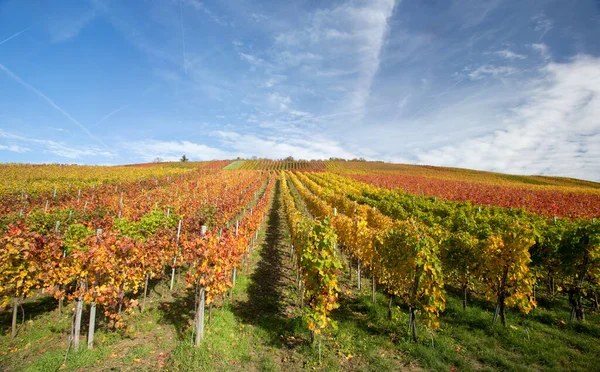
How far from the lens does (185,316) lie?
757 cm

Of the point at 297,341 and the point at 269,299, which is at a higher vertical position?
the point at 297,341

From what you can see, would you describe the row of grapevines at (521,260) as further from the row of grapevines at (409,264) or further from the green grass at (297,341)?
the row of grapevines at (409,264)

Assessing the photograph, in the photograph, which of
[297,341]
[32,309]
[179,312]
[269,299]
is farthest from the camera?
[269,299]

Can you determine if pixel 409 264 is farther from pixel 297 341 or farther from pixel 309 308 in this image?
pixel 297 341

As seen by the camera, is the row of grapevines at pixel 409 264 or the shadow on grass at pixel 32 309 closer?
the row of grapevines at pixel 409 264

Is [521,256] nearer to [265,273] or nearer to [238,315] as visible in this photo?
[238,315]

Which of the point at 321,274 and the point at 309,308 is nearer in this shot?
the point at 321,274

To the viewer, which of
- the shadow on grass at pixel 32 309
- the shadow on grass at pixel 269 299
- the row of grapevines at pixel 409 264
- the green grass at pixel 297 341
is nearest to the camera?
the green grass at pixel 297 341

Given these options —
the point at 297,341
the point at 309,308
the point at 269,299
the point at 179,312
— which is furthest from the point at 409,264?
the point at 179,312

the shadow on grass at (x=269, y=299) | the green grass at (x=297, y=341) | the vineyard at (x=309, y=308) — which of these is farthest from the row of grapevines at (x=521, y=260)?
the shadow on grass at (x=269, y=299)

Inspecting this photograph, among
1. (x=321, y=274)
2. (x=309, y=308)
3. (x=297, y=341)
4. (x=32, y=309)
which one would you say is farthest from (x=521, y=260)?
(x=32, y=309)

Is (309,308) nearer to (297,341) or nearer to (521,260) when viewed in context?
(297,341)

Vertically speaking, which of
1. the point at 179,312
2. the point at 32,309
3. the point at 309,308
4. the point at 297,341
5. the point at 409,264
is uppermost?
the point at 409,264

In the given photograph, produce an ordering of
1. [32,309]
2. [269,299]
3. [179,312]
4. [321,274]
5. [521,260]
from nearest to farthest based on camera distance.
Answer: [321,274] → [521,260] → [32,309] → [179,312] → [269,299]
